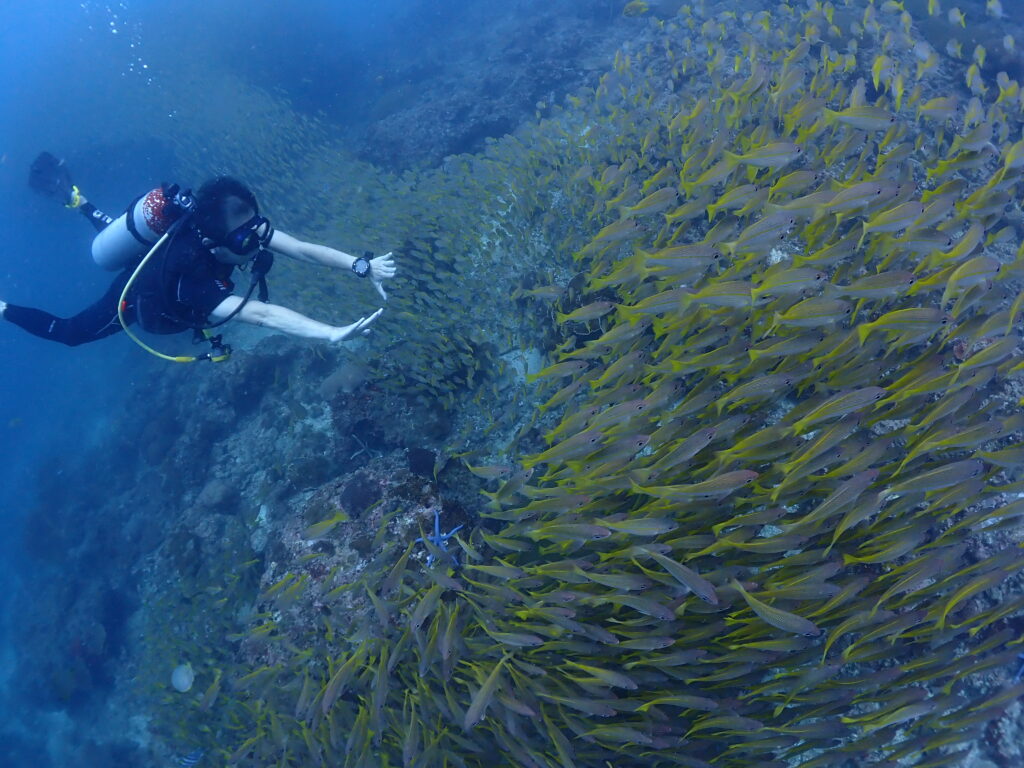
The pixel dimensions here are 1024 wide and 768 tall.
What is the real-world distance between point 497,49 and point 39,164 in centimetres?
1473

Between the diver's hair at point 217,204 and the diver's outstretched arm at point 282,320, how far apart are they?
74cm

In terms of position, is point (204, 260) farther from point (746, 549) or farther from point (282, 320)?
point (746, 549)

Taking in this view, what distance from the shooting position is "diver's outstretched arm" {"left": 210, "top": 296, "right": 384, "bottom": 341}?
551 centimetres

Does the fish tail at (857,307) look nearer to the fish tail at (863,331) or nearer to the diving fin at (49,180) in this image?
the fish tail at (863,331)

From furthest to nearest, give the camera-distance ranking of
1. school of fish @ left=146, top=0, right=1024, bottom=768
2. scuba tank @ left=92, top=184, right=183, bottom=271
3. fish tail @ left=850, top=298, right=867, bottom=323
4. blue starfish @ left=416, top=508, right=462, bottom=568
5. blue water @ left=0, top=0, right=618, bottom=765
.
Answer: blue water @ left=0, top=0, right=618, bottom=765 < scuba tank @ left=92, top=184, right=183, bottom=271 < blue starfish @ left=416, top=508, right=462, bottom=568 < fish tail @ left=850, top=298, right=867, bottom=323 < school of fish @ left=146, top=0, right=1024, bottom=768

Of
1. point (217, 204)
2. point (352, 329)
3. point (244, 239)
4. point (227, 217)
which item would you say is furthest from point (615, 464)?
point (217, 204)

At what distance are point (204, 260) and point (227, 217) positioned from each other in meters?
0.57

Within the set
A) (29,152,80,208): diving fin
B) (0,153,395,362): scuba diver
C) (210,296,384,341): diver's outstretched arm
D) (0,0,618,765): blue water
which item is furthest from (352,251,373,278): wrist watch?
(0,0,618,765): blue water

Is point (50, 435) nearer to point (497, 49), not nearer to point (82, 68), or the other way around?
point (497, 49)

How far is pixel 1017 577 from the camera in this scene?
388 centimetres

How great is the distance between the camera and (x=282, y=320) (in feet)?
18.3

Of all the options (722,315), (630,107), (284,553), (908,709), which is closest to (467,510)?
(284,553)

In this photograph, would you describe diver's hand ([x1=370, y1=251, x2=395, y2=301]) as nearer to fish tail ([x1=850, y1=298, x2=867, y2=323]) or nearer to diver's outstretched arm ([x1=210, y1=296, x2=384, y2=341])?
diver's outstretched arm ([x1=210, y1=296, x2=384, y2=341])

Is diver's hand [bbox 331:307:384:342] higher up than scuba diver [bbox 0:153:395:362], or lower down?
lower down
